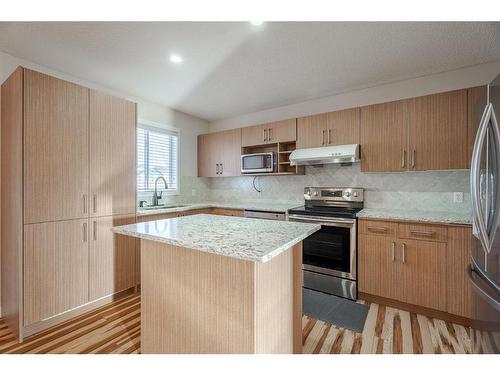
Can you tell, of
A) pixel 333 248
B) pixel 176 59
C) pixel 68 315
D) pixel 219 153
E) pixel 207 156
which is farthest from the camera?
pixel 207 156

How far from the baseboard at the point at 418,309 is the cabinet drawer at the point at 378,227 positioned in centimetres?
67

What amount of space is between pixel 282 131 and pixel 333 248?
1.76m

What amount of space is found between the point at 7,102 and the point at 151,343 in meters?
2.41

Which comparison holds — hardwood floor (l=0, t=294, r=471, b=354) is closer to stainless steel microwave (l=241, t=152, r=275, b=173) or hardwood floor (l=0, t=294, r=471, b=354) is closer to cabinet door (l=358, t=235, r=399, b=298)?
cabinet door (l=358, t=235, r=399, b=298)

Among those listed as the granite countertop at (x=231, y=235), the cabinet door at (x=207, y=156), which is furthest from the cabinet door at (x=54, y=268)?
the cabinet door at (x=207, y=156)

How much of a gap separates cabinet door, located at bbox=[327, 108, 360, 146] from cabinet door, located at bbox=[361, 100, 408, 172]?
8cm

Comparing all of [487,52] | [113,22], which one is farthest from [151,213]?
[487,52]

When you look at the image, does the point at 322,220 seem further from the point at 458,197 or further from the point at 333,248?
the point at 458,197

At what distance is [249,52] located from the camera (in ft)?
7.29

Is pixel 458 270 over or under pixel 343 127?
under

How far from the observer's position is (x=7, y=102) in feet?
6.96

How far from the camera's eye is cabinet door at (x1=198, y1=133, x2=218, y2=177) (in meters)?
4.20

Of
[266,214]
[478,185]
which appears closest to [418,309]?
[478,185]
